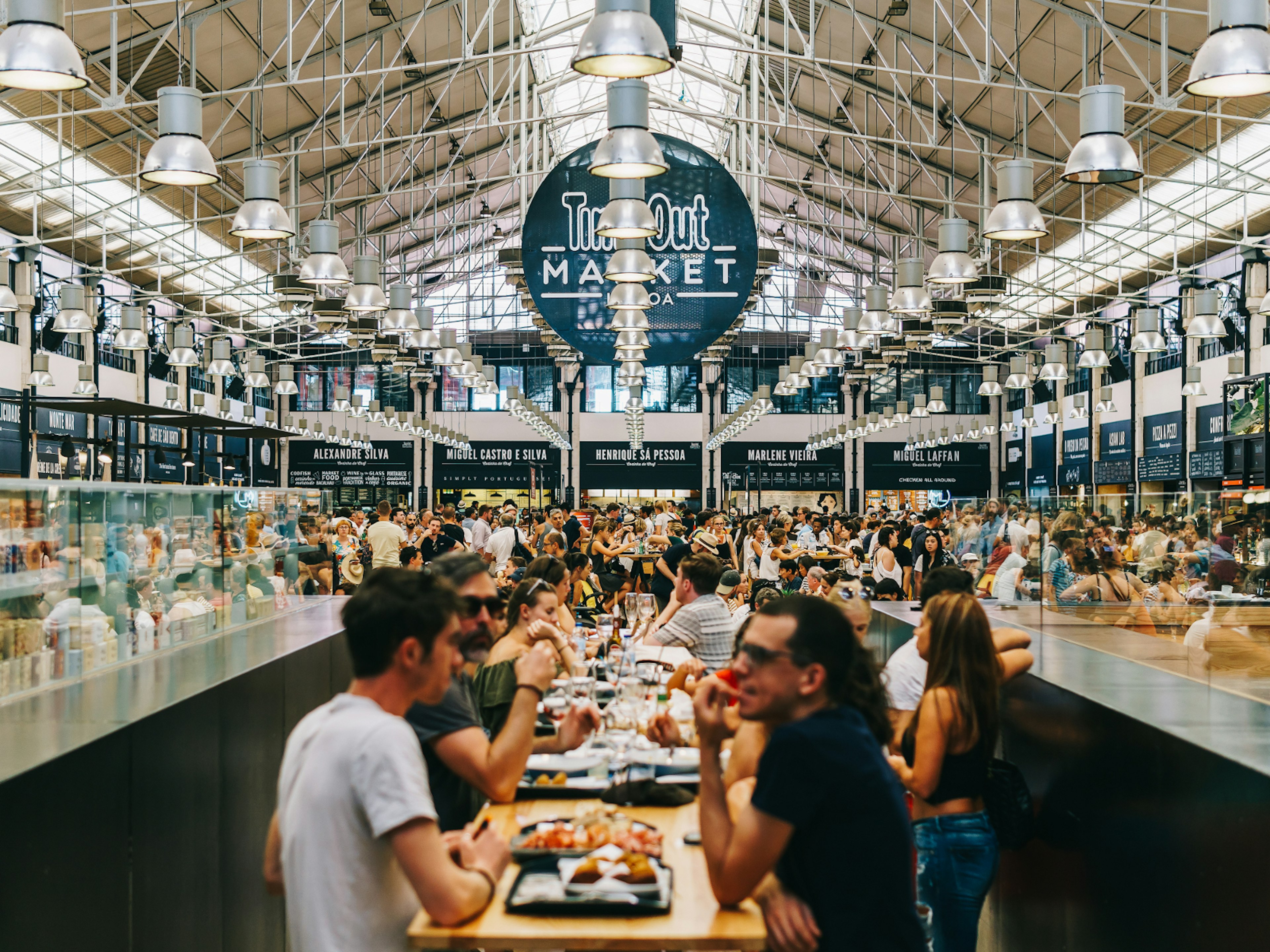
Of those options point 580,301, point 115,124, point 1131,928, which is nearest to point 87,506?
point 1131,928

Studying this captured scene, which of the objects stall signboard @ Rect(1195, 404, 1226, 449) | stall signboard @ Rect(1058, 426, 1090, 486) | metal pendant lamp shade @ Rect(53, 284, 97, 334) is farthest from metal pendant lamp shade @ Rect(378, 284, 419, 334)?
stall signboard @ Rect(1058, 426, 1090, 486)

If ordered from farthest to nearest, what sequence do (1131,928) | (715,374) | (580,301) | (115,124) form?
1. (715,374)
2. (115,124)
3. (580,301)
4. (1131,928)

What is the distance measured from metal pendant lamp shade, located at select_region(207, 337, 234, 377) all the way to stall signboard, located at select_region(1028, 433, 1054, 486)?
822 inches

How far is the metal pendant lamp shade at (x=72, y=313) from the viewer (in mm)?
14375

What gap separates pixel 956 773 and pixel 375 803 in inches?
81.5

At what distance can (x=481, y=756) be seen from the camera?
10.1ft

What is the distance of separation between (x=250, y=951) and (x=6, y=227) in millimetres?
19134

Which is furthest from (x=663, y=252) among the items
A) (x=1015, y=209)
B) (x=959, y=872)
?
(x=959, y=872)

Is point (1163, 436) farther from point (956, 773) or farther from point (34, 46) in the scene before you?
point (34, 46)

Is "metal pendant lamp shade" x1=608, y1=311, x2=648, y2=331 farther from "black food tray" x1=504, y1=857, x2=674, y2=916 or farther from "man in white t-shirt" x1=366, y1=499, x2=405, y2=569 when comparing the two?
"black food tray" x1=504, y1=857, x2=674, y2=916

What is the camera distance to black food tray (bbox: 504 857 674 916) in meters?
2.62

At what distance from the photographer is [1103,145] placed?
242 inches

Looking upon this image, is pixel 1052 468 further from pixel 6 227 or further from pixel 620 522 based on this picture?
pixel 6 227

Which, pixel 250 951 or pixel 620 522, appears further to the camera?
pixel 620 522
